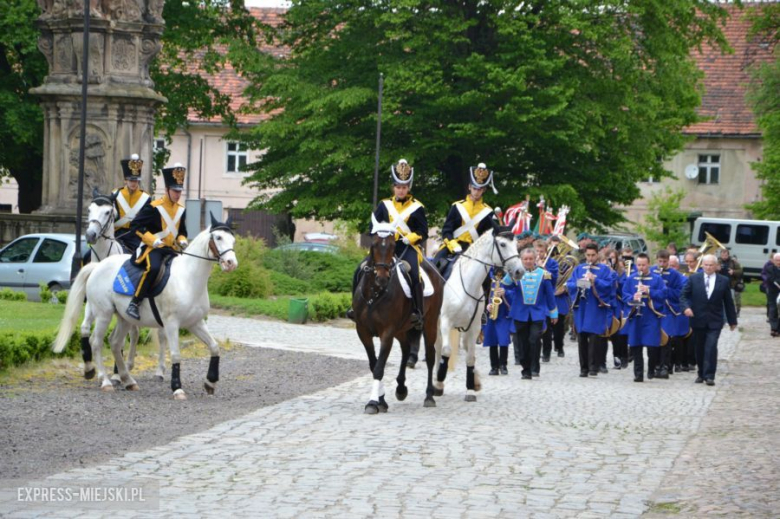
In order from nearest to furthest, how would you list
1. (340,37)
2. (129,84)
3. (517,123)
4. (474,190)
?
(474,190) → (129,84) → (517,123) → (340,37)

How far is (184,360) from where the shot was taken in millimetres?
19938

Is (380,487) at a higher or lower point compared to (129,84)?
lower

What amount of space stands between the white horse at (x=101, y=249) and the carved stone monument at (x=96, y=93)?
41.8 feet

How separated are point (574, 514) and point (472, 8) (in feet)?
105

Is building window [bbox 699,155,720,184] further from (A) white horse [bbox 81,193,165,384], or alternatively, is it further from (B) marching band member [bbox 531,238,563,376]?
(A) white horse [bbox 81,193,165,384]

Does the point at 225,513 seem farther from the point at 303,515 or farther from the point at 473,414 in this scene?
the point at 473,414

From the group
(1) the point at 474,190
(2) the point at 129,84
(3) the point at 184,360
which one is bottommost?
(3) the point at 184,360

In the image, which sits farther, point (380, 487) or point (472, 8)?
point (472, 8)

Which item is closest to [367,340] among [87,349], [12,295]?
[87,349]

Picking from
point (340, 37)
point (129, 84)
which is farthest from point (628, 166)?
point (129, 84)

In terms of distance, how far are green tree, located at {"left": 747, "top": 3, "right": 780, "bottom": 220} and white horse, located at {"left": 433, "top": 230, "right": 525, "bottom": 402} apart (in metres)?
33.6

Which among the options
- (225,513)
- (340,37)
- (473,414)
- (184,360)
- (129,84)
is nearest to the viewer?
(225,513)

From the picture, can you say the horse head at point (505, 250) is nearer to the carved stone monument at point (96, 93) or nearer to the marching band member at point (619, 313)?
the marching band member at point (619, 313)

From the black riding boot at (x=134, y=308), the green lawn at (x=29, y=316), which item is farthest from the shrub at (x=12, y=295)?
the black riding boot at (x=134, y=308)
